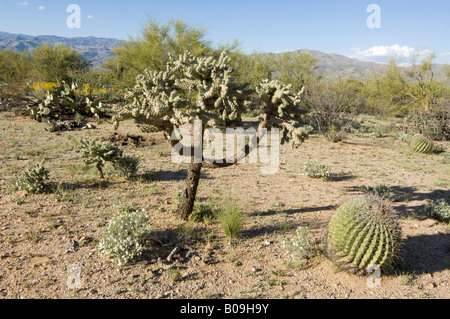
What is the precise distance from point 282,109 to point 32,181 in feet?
17.8

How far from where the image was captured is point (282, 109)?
5.02 meters

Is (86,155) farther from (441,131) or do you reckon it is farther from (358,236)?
(441,131)

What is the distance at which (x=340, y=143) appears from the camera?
43.5 ft

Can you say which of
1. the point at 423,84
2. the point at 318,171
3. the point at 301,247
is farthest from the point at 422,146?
the point at 423,84

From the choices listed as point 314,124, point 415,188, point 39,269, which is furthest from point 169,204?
point 314,124

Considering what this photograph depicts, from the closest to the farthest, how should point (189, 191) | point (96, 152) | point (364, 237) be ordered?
point (364, 237)
point (189, 191)
point (96, 152)

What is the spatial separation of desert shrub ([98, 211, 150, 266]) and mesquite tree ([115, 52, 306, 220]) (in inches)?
43.1

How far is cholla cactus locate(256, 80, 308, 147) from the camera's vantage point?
4.81 metres

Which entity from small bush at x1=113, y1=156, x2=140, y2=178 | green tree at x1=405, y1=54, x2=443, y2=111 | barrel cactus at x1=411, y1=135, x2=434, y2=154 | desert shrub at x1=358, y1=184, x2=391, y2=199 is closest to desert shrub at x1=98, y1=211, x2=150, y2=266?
small bush at x1=113, y1=156, x2=140, y2=178

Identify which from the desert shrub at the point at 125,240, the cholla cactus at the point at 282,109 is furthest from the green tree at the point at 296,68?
the desert shrub at the point at 125,240

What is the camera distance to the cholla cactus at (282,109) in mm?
4812

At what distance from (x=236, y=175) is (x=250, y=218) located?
8.60 feet

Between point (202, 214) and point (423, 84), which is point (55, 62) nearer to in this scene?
point (202, 214)
